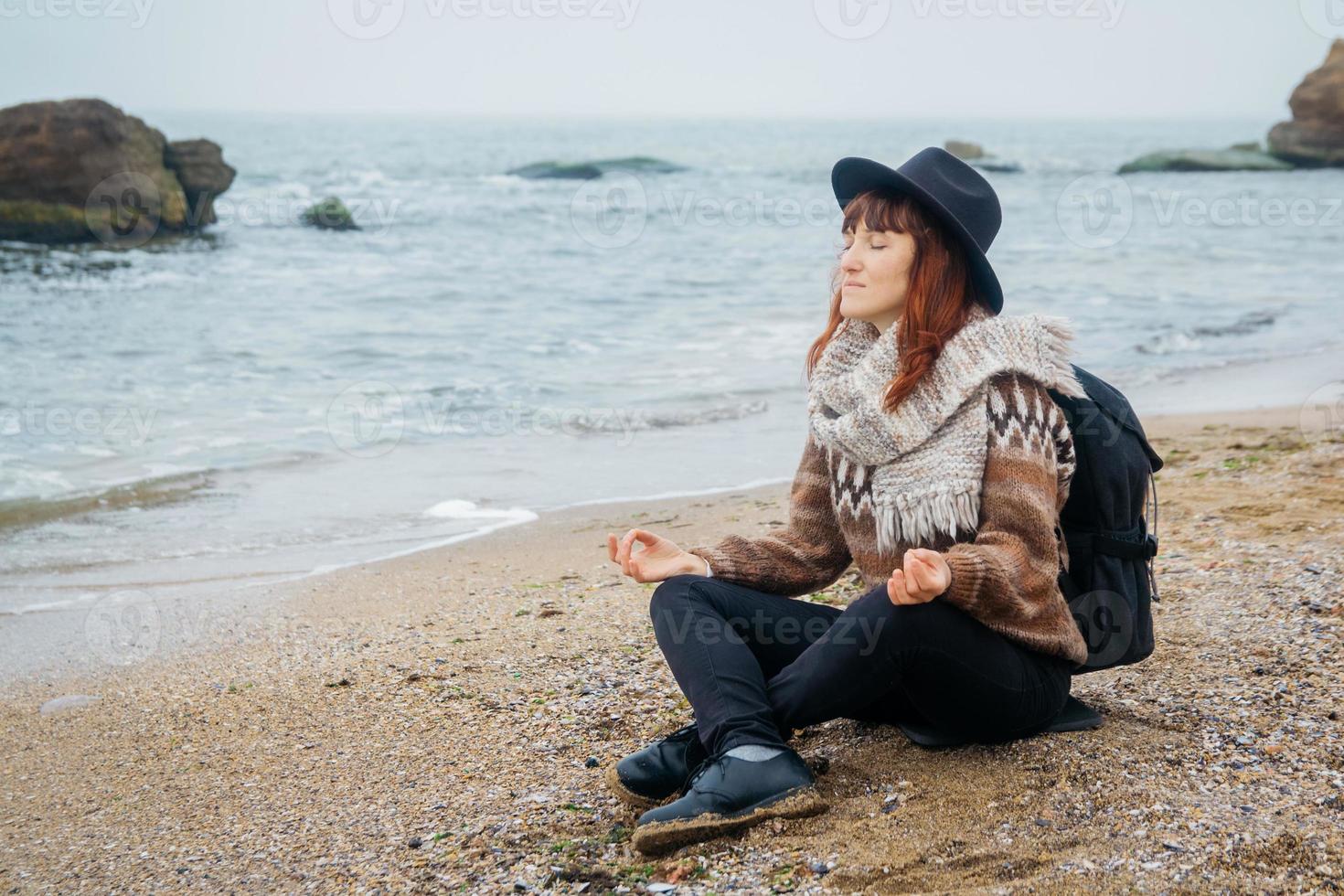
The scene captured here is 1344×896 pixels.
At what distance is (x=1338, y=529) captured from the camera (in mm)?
4664

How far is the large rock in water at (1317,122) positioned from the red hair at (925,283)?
43.3 m

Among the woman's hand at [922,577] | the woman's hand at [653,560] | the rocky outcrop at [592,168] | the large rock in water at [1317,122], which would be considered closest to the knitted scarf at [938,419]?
the woman's hand at [922,577]

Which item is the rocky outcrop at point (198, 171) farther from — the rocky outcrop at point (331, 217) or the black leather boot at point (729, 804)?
the black leather boot at point (729, 804)

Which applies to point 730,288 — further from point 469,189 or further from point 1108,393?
point 469,189

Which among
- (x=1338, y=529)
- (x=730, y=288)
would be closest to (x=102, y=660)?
(x=1338, y=529)

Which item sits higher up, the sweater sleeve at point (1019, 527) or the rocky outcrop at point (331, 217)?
the rocky outcrop at point (331, 217)

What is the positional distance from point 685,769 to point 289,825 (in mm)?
1018

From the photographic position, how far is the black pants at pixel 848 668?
2.60 metres

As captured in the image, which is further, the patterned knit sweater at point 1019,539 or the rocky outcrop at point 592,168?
the rocky outcrop at point 592,168

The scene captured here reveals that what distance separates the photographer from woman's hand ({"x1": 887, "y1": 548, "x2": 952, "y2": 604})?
2449mm

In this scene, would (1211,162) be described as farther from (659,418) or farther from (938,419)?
(938,419)

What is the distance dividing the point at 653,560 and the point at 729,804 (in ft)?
2.31

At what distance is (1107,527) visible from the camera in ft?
9.16

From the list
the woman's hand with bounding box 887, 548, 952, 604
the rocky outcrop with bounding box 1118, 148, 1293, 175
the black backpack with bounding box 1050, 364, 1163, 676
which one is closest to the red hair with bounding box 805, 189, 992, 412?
the black backpack with bounding box 1050, 364, 1163, 676
